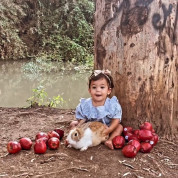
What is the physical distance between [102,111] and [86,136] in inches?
15.1

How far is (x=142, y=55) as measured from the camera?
288cm

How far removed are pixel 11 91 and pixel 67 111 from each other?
3393mm

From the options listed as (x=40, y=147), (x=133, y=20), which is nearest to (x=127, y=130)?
(x=40, y=147)

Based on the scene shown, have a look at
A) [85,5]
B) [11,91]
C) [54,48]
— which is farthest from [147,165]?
[85,5]

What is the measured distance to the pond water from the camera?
6.93 metres

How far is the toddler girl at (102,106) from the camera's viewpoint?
2.92 meters

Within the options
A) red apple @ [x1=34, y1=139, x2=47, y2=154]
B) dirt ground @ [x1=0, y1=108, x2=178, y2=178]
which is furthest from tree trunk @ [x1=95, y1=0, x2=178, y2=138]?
red apple @ [x1=34, y1=139, x2=47, y2=154]

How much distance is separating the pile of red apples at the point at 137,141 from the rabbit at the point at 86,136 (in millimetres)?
175

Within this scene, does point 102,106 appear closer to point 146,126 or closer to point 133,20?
point 146,126

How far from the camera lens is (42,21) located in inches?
547

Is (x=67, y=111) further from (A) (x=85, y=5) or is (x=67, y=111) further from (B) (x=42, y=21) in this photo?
(A) (x=85, y=5)

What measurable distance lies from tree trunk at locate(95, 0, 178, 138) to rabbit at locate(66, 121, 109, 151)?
1.48 ft

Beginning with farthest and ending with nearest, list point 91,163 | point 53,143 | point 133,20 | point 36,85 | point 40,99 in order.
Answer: point 36,85 < point 40,99 < point 133,20 < point 53,143 < point 91,163

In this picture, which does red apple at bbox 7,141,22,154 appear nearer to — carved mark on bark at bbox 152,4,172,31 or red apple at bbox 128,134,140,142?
red apple at bbox 128,134,140,142
